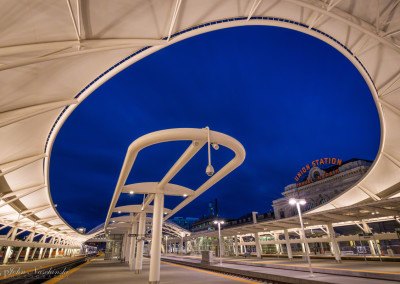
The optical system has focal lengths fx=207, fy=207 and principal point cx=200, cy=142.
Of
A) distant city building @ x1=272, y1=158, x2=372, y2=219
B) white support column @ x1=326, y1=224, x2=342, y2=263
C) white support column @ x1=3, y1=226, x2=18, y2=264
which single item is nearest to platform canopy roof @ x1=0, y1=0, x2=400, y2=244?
white support column @ x1=326, y1=224, x2=342, y2=263

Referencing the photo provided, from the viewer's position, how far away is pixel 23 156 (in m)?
12.0

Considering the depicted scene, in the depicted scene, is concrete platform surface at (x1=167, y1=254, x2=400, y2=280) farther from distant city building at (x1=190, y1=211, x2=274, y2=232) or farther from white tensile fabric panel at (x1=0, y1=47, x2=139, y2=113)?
distant city building at (x1=190, y1=211, x2=274, y2=232)

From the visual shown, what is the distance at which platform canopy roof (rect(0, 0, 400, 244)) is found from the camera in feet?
18.5

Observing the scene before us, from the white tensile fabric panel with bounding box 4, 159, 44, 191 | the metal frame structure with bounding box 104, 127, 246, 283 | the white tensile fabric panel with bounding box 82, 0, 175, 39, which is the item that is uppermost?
the white tensile fabric panel with bounding box 82, 0, 175, 39

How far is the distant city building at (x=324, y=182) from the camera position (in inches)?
1757

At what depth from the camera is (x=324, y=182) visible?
169 feet

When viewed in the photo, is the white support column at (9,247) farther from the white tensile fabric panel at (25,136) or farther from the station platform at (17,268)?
the white tensile fabric panel at (25,136)

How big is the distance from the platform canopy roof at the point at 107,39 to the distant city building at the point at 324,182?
4042 cm

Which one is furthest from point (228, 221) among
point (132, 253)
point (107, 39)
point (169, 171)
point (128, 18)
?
point (128, 18)

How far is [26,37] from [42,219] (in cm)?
3561

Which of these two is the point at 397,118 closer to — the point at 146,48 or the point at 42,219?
the point at 146,48

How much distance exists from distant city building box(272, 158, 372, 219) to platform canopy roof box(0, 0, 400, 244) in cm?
4042

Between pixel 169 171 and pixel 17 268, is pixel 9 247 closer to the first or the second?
pixel 17 268

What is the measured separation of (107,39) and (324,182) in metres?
57.8
